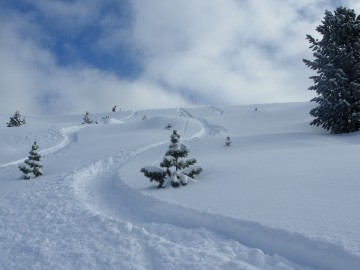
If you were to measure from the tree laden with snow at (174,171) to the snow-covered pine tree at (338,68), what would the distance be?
1645 centimetres

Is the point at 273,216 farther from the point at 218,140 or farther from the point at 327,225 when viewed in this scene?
the point at 218,140

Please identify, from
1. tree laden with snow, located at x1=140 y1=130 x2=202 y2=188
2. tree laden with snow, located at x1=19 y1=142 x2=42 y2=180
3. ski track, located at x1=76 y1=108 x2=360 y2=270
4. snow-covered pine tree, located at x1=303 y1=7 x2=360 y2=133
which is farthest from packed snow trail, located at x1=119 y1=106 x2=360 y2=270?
snow-covered pine tree, located at x1=303 y1=7 x2=360 y2=133

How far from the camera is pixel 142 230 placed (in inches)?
364

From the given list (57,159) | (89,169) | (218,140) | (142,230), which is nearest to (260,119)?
(218,140)

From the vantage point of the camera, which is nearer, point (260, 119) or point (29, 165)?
point (29, 165)

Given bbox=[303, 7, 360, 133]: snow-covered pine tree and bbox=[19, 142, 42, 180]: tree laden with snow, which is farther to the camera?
bbox=[303, 7, 360, 133]: snow-covered pine tree

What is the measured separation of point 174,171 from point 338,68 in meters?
18.7

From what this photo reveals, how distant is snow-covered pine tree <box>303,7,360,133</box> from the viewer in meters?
26.5

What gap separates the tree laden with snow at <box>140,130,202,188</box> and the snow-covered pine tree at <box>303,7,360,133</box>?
16.5 metres

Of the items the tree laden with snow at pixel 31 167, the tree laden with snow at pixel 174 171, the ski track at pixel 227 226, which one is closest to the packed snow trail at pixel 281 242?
the ski track at pixel 227 226

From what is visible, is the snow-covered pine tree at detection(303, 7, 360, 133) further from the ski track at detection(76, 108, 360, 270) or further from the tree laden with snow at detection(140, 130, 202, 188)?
the ski track at detection(76, 108, 360, 270)

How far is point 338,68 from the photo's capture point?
2712cm

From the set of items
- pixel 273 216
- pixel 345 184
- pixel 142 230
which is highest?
pixel 345 184

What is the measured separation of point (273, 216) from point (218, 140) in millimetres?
18876
